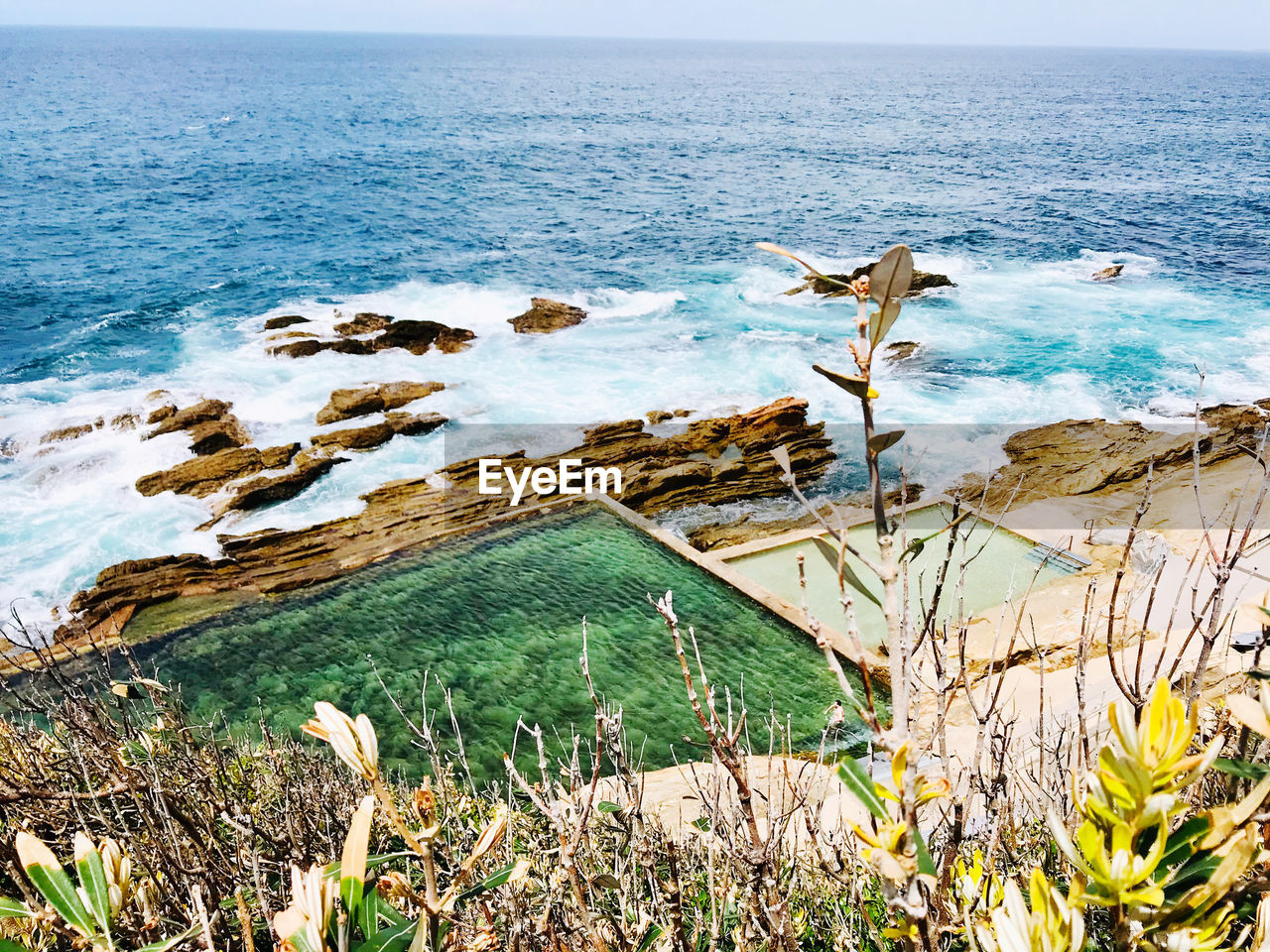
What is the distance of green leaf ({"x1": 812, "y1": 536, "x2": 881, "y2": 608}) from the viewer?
34.9 inches

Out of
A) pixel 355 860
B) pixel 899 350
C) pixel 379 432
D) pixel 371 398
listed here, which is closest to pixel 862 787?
pixel 355 860

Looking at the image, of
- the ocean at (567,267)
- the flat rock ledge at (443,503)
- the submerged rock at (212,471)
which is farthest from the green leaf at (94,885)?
the submerged rock at (212,471)

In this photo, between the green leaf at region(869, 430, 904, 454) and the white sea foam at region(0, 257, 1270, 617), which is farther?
the white sea foam at region(0, 257, 1270, 617)

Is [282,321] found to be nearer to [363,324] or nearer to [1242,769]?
[363,324]

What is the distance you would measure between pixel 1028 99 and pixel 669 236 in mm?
63415

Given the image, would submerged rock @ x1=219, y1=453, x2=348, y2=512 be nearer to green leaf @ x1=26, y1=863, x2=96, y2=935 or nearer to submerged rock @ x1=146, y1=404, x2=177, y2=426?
submerged rock @ x1=146, y1=404, x2=177, y2=426

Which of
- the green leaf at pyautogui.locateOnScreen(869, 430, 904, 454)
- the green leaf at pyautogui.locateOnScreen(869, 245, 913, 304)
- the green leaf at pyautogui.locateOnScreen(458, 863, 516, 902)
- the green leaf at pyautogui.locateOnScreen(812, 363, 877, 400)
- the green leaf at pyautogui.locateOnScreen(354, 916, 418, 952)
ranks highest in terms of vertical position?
the green leaf at pyautogui.locateOnScreen(869, 245, 913, 304)

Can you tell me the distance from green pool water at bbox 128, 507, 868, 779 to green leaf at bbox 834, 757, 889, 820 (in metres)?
5.58

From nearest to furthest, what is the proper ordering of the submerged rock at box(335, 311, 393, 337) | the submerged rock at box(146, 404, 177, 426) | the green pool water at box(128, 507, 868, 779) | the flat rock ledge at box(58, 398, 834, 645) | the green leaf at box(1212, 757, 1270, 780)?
1. the green leaf at box(1212, 757, 1270, 780)
2. the green pool water at box(128, 507, 868, 779)
3. the flat rock ledge at box(58, 398, 834, 645)
4. the submerged rock at box(146, 404, 177, 426)
5. the submerged rock at box(335, 311, 393, 337)

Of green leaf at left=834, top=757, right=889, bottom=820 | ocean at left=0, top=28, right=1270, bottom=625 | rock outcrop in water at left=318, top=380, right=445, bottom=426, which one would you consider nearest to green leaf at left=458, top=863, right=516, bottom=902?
green leaf at left=834, top=757, right=889, bottom=820

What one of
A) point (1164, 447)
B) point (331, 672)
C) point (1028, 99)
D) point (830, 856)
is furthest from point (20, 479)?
point (1028, 99)

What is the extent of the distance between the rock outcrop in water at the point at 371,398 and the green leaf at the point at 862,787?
15.1 meters

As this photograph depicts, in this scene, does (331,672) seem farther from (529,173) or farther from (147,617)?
(529,173)

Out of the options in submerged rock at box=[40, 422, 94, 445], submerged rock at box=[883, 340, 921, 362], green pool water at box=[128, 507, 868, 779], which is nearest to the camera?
Result: green pool water at box=[128, 507, 868, 779]
